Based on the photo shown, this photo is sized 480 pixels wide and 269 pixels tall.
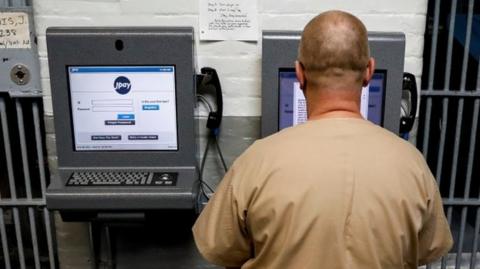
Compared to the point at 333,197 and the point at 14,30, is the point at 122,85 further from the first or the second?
the point at 333,197

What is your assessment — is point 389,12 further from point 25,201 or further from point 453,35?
point 25,201

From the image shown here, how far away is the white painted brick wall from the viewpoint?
2.04m

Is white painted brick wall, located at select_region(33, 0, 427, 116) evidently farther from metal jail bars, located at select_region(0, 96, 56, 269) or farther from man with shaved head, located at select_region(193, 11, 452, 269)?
man with shaved head, located at select_region(193, 11, 452, 269)

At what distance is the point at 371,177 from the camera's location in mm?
1235

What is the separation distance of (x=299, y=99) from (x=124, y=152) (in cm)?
67

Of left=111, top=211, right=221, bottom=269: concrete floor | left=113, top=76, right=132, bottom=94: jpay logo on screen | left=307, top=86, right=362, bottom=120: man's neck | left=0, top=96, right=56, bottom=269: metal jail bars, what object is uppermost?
left=307, top=86, right=362, bottom=120: man's neck

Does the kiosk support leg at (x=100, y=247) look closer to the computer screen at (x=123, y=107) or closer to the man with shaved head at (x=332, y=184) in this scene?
the computer screen at (x=123, y=107)

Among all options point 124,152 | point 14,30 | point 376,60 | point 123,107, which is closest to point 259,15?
point 376,60

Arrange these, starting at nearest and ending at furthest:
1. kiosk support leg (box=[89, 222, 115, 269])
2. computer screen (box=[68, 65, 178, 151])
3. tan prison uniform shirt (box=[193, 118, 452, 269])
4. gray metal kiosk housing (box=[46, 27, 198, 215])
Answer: tan prison uniform shirt (box=[193, 118, 452, 269]) → gray metal kiosk housing (box=[46, 27, 198, 215]) → computer screen (box=[68, 65, 178, 151]) → kiosk support leg (box=[89, 222, 115, 269])

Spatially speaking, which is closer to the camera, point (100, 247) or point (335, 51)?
point (335, 51)

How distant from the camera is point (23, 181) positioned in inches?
93.5

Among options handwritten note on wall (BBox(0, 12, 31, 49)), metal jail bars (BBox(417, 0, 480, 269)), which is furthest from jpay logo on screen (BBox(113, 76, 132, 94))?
metal jail bars (BBox(417, 0, 480, 269))

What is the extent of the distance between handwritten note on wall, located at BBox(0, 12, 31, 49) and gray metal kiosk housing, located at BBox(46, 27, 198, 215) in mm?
279

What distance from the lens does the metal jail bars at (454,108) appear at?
84.7 inches
